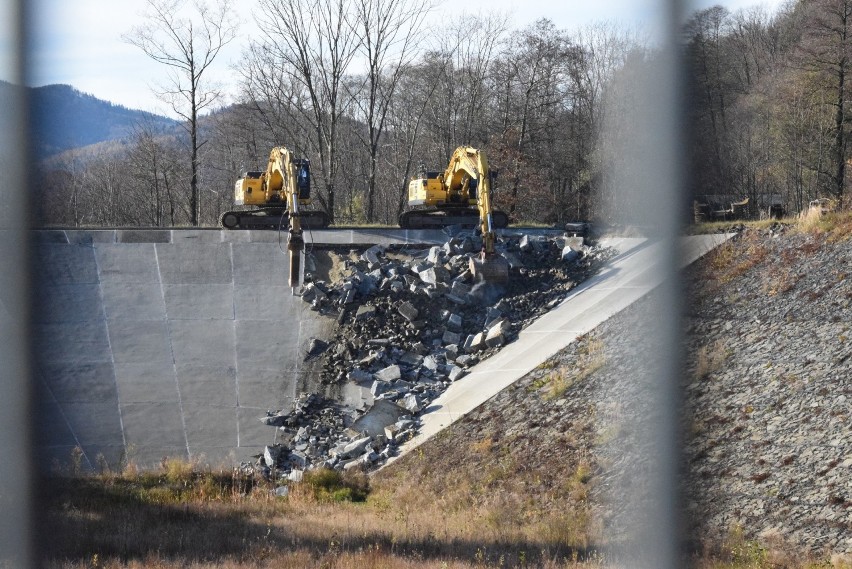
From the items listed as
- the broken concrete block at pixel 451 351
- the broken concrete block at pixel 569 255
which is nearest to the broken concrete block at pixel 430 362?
the broken concrete block at pixel 451 351

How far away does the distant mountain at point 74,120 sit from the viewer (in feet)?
17.8

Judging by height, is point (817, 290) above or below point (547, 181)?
below

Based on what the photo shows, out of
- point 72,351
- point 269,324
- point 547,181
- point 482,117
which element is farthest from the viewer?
point 482,117

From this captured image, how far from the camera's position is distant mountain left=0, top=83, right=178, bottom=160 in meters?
5.44

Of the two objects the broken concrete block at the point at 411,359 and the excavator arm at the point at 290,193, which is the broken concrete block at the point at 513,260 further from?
the excavator arm at the point at 290,193

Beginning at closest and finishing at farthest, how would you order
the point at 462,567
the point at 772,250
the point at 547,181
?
1. the point at 462,567
2. the point at 772,250
3. the point at 547,181

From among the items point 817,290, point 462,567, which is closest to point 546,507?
point 462,567

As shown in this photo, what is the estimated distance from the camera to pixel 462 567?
707 cm

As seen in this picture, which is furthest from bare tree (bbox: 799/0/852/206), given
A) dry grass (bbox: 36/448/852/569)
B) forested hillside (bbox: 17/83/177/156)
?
forested hillside (bbox: 17/83/177/156)

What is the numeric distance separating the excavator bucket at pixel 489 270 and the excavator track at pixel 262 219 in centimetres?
715

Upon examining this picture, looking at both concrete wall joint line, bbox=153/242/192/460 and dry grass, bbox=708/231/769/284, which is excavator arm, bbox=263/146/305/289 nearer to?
concrete wall joint line, bbox=153/242/192/460

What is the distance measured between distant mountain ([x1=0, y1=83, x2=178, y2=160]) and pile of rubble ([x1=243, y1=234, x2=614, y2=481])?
6115 mm

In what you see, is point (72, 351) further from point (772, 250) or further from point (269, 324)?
point (772, 250)

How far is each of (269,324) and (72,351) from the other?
3.99 m
